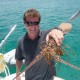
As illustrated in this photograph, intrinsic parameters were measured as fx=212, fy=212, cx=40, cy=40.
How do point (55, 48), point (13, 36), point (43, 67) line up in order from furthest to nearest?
point (13, 36), point (43, 67), point (55, 48)

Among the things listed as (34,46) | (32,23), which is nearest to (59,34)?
(32,23)

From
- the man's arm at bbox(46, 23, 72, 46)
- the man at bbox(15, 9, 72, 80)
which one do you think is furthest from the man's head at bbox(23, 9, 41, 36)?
the man's arm at bbox(46, 23, 72, 46)

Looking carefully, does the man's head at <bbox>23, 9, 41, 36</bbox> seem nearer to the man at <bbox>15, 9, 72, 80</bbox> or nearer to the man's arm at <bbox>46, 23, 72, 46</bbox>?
the man at <bbox>15, 9, 72, 80</bbox>

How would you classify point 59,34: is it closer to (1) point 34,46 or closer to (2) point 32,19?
(2) point 32,19

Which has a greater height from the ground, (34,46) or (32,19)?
(32,19)

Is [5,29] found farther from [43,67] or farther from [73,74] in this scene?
[43,67]

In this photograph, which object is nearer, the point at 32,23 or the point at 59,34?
the point at 59,34

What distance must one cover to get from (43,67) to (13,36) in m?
11.2

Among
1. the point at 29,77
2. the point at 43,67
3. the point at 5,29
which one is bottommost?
the point at 5,29

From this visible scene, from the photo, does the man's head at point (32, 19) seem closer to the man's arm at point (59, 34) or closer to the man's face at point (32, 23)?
the man's face at point (32, 23)

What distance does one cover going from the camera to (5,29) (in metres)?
16.8

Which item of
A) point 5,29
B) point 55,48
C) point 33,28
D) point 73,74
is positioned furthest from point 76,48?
point 55,48

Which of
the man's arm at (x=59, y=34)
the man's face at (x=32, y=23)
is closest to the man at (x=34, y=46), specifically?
the man's face at (x=32, y=23)

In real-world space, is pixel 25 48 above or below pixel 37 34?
below
